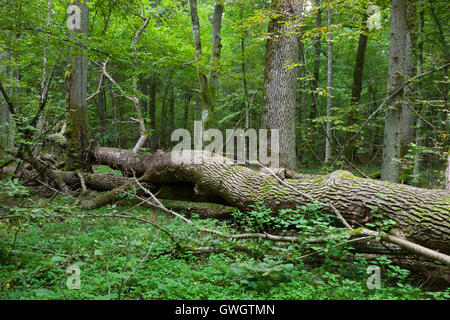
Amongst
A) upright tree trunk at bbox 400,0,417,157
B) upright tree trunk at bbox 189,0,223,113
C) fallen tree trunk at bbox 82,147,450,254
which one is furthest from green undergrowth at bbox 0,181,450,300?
upright tree trunk at bbox 400,0,417,157

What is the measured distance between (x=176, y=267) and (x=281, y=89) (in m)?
4.42

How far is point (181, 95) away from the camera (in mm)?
20578

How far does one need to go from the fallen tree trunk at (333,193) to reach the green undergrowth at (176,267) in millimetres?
475

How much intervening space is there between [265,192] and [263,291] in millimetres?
2118

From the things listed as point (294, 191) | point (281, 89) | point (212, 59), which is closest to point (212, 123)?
point (212, 59)

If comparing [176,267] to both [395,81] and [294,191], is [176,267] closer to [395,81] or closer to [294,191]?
[294,191]

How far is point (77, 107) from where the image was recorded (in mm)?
7316

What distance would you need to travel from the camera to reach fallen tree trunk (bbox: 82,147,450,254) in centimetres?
325

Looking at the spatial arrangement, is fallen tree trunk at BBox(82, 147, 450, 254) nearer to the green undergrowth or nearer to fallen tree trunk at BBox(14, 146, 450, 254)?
fallen tree trunk at BBox(14, 146, 450, 254)

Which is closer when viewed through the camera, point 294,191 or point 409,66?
point 294,191

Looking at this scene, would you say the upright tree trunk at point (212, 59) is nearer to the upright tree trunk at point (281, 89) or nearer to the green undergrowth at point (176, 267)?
the upright tree trunk at point (281, 89)

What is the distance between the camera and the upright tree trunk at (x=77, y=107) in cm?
714

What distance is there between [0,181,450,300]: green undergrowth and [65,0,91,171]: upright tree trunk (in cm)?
348
